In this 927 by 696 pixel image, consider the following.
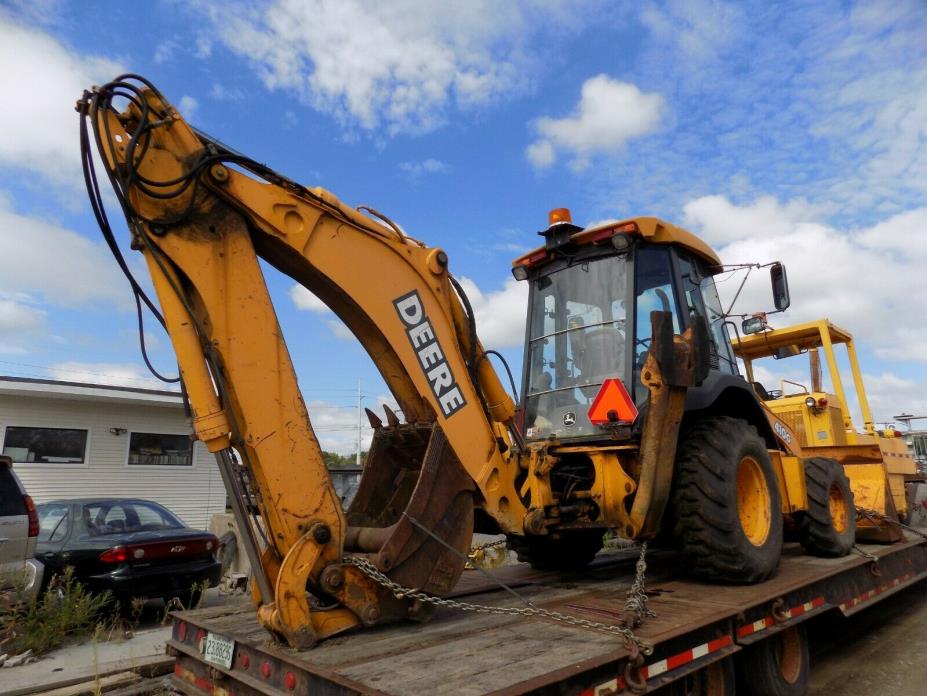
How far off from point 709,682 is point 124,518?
6.87 metres

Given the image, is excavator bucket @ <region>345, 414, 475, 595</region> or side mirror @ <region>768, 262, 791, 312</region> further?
side mirror @ <region>768, 262, 791, 312</region>

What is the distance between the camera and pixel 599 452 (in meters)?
4.77

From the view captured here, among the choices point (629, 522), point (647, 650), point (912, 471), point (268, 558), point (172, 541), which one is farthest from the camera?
point (912, 471)

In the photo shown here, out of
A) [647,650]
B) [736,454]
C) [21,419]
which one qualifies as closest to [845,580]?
[736,454]

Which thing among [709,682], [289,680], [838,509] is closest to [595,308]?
[709,682]

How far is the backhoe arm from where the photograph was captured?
130 inches

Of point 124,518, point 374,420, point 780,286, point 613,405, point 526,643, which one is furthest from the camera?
point 124,518

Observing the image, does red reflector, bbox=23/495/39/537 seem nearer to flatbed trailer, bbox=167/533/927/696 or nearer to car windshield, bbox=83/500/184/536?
car windshield, bbox=83/500/184/536

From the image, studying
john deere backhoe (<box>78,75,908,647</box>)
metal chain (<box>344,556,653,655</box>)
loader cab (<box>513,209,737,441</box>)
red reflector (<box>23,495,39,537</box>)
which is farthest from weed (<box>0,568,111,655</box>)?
loader cab (<box>513,209,737,441</box>)

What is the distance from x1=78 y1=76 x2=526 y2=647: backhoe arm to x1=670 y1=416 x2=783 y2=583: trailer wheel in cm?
157

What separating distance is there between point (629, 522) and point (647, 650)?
1.31 meters

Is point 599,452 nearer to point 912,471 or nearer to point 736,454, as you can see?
point 736,454

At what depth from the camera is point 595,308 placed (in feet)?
17.7

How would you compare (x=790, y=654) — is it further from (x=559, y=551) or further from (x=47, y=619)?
(x=47, y=619)
